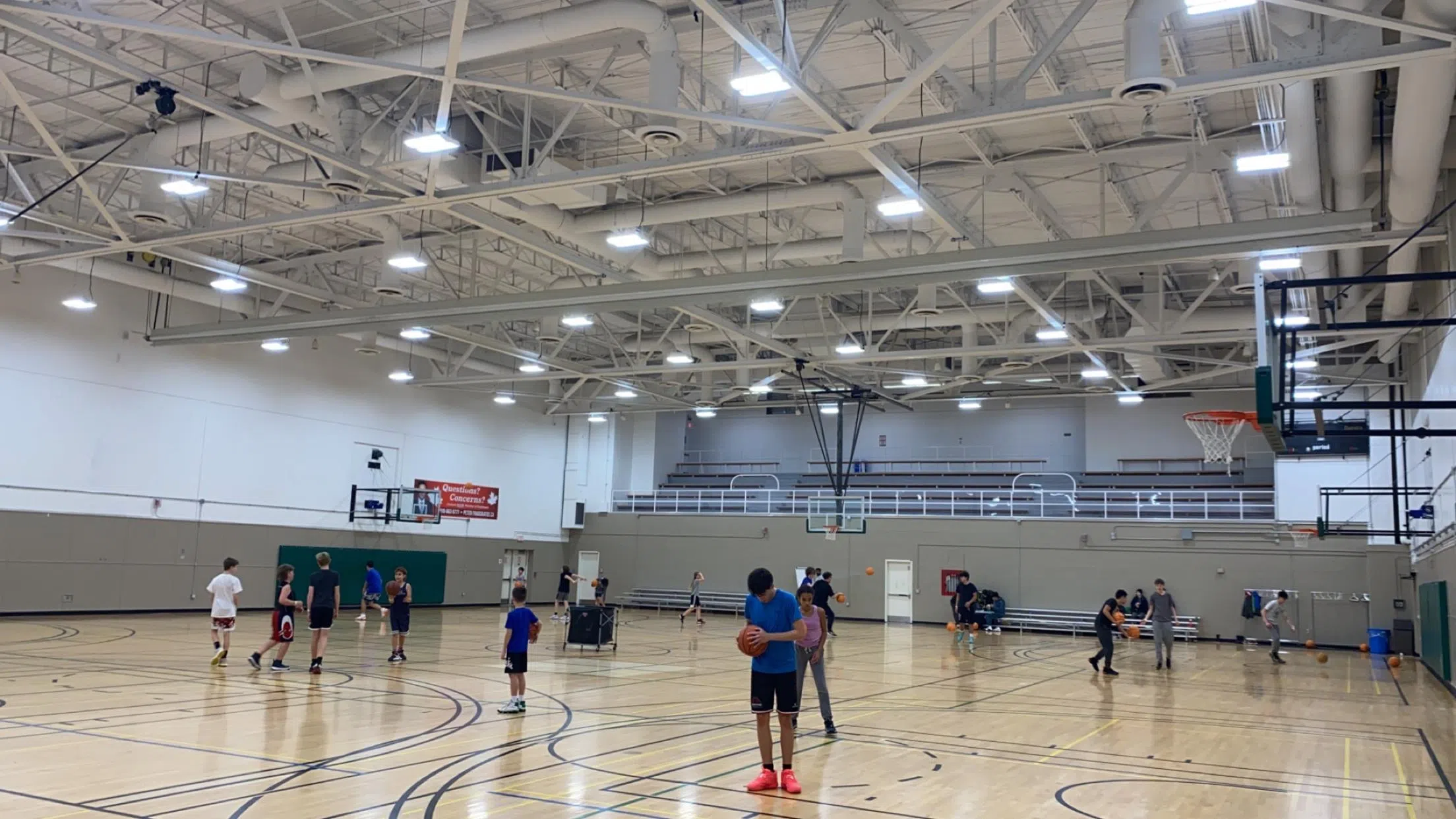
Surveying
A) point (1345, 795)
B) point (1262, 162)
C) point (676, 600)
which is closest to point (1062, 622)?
point (676, 600)

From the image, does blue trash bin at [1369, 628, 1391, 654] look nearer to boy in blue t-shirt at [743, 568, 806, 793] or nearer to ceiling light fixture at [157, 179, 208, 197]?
boy in blue t-shirt at [743, 568, 806, 793]

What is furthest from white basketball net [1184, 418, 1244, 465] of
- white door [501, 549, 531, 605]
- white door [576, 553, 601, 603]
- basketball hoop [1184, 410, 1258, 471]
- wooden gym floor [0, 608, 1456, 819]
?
white door [501, 549, 531, 605]

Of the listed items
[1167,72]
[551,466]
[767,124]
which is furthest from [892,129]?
[551,466]

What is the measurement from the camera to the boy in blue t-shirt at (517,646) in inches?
447

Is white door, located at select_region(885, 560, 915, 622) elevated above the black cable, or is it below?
below

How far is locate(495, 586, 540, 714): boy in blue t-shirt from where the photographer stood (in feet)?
37.2

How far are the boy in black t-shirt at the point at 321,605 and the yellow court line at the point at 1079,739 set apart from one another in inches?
364

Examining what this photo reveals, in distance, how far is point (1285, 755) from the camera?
10.3 meters

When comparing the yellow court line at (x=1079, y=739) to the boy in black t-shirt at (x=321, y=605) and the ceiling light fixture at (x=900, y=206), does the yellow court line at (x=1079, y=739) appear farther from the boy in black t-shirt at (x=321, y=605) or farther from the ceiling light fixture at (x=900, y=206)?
the boy in black t-shirt at (x=321, y=605)

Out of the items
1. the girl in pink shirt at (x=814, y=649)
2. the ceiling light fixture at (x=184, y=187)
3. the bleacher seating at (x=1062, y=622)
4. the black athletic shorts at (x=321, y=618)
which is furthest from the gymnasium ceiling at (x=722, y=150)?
the bleacher seating at (x=1062, y=622)

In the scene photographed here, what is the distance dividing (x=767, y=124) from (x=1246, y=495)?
29.7 metres

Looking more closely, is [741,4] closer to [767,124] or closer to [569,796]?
[767,124]

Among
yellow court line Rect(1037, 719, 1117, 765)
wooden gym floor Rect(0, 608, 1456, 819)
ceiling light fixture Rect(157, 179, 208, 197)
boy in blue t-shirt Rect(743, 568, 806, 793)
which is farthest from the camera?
ceiling light fixture Rect(157, 179, 208, 197)

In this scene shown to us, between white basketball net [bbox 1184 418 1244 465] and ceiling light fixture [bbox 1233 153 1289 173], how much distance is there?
11.5 meters
